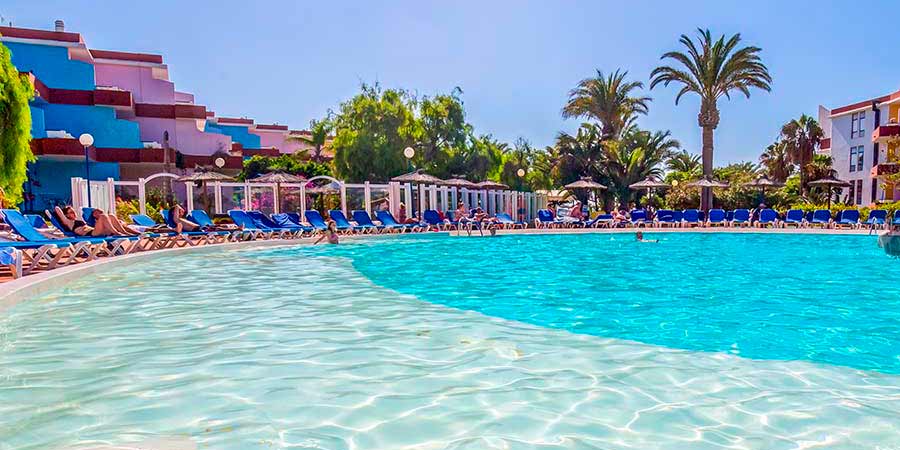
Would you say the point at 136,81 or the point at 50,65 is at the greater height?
the point at 136,81

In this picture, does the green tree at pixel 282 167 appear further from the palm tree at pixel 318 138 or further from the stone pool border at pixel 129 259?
the stone pool border at pixel 129 259

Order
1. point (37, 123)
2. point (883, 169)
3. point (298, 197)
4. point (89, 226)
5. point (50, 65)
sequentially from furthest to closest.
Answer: point (883, 169) → point (50, 65) → point (37, 123) → point (298, 197) → point (89, 226)

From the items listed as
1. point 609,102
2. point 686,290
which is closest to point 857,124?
point 609,102

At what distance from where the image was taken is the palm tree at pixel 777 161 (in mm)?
48150

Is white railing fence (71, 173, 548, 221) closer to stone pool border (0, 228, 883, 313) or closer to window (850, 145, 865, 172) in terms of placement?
stone pool border (0, 228, 883, 313)

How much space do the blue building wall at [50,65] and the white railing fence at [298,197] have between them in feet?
20.9

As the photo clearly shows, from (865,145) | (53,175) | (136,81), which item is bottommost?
(53,175)

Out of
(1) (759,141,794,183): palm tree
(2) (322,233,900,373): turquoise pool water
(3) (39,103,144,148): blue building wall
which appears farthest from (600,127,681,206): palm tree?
(3) (39,103,144,148): blue building wall

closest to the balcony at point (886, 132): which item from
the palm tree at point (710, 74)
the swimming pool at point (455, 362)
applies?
the palm tree at point (710, 74)

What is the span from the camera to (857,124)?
1656 inches

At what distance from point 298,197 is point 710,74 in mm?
20208

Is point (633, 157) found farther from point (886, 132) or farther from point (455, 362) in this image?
point (455, 362)

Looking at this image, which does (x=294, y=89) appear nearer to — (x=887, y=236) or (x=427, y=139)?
(x=427, y=139)

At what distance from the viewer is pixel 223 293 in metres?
8.19
